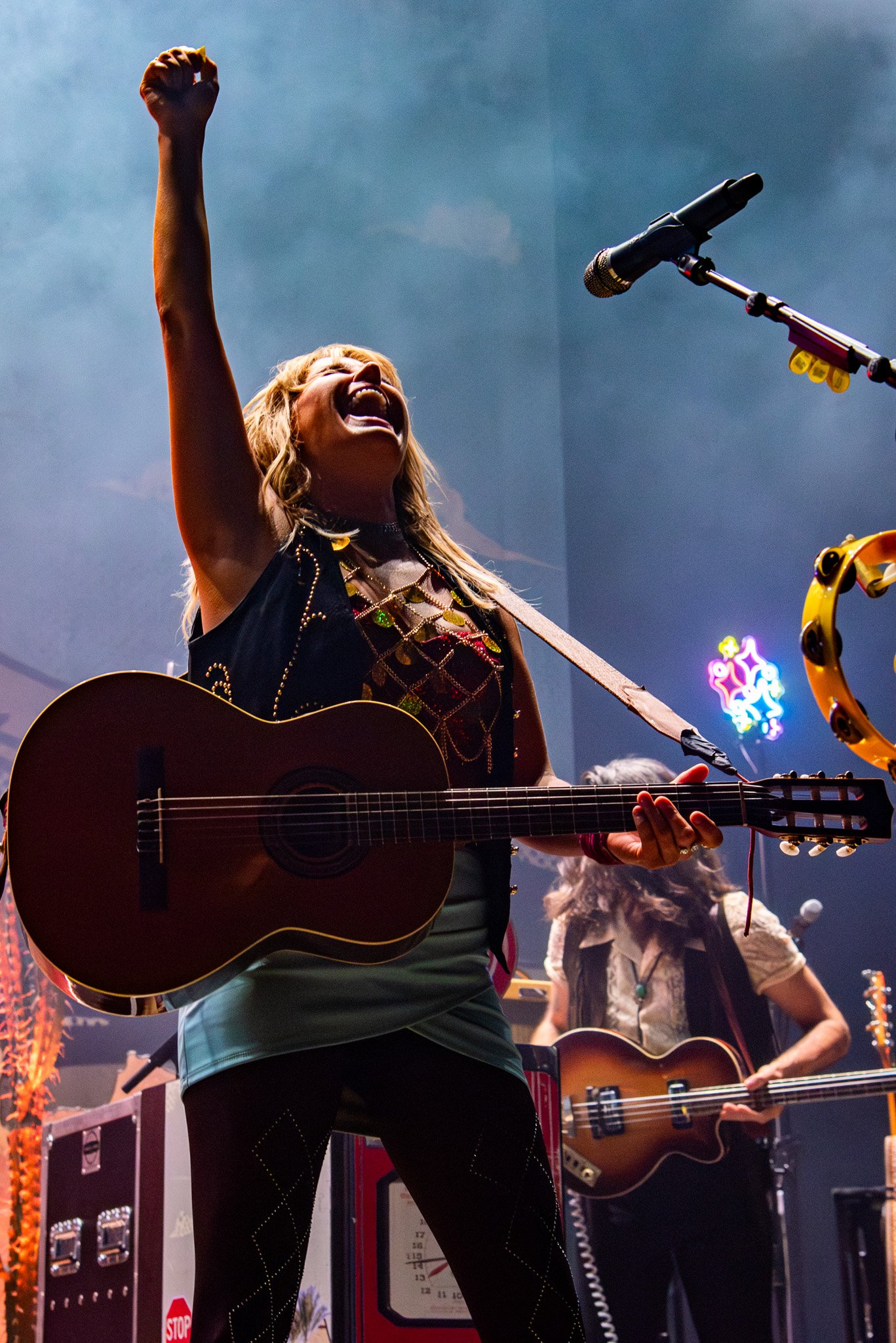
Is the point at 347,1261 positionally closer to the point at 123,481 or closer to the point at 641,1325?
the point at 641,1325

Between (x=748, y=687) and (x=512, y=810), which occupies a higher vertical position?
(x=748, y=687)

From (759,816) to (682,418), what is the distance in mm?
5666

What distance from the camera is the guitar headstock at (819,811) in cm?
166

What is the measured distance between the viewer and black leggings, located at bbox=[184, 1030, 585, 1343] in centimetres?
133

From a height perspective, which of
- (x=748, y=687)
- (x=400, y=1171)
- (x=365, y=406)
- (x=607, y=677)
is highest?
(x=748, y=687)

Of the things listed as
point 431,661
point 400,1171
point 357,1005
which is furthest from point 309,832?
point 400,1171

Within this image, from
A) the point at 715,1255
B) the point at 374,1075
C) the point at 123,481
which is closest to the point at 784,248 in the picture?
the point at 123,481

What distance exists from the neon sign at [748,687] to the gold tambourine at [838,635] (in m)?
5.08

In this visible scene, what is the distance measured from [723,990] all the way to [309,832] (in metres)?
3.10

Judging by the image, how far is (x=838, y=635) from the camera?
1.26 meters

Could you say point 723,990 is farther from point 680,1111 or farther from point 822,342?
point 822,342

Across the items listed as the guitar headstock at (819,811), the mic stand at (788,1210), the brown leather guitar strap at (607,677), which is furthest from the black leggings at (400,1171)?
the mic stand at (788,1210)

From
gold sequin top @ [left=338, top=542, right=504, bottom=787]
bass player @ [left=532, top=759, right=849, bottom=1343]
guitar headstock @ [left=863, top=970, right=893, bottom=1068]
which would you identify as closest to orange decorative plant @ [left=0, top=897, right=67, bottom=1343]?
bass player @ [left=532, top=759, right=849, bottom=1343]

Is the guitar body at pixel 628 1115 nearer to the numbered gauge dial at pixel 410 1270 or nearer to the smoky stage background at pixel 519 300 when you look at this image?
the numbered gauge dial at pixel 410 1270
